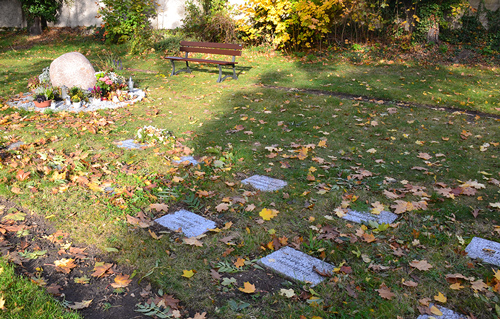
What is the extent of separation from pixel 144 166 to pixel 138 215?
1.20 metres

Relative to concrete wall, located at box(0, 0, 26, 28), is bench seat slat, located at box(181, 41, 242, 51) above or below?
below

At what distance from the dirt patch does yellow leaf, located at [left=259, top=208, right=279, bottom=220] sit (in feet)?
4.15

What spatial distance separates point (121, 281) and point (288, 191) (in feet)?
6.57

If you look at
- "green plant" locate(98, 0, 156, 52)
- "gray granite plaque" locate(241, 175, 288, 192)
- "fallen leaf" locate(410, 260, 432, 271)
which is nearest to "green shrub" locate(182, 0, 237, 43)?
"green plant" locate(98, 0, 156, 52)

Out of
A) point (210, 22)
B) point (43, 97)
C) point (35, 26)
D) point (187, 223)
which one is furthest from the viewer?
point (35, 26)

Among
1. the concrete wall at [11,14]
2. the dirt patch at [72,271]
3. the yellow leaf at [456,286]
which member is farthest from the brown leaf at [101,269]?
the concrete wall at [11,14]

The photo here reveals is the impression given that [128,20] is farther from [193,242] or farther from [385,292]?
[385,292]

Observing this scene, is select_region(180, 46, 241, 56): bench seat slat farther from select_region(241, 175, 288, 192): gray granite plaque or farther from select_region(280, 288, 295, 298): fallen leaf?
select_region(280, 288, 295, 298): fallen leaf

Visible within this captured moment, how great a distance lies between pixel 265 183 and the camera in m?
4.17

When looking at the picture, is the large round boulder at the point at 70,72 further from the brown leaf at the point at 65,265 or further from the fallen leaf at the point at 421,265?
the fallen leaf at the point at 421,265

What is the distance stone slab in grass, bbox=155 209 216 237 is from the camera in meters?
3.29

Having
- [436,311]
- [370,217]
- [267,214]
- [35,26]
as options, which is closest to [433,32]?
[370,217]

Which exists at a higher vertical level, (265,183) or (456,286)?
(265,183)

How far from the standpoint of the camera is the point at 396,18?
1288 cm
